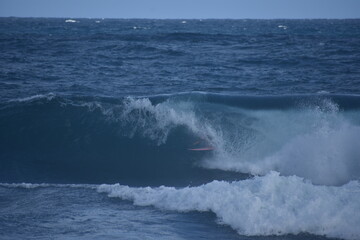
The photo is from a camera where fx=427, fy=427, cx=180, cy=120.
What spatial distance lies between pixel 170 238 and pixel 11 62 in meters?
16.8

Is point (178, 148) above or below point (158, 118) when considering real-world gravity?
below

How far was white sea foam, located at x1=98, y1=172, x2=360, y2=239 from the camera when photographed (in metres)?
5.29

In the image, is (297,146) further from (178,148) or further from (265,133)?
(178,148)

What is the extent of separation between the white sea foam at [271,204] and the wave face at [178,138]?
211cm

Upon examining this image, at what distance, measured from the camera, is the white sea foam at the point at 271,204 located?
5289 millimetres

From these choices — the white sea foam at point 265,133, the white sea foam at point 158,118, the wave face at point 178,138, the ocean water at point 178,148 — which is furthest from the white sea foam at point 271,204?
the white sea foam at point 158,118

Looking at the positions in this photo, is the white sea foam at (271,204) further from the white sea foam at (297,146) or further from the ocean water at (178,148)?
the white sea foam at (297,146)

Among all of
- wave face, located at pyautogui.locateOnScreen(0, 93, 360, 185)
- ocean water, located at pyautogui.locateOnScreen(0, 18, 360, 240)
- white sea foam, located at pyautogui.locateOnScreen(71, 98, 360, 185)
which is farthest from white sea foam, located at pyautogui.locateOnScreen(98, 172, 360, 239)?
white sea foam, located at pyautogui.locateOnScreen(71, 98, 360, 185)

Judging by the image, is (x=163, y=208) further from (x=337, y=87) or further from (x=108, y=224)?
(x=337, y=87)

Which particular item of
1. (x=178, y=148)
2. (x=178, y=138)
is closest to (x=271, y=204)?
(x=178, y=148)

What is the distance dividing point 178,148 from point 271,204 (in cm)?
487

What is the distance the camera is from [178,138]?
1063 cm

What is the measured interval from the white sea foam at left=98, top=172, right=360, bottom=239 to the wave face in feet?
6.93

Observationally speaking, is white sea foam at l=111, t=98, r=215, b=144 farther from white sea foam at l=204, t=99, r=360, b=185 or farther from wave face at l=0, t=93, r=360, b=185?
white sea foam at l=204, t=99, r=360, b=185
